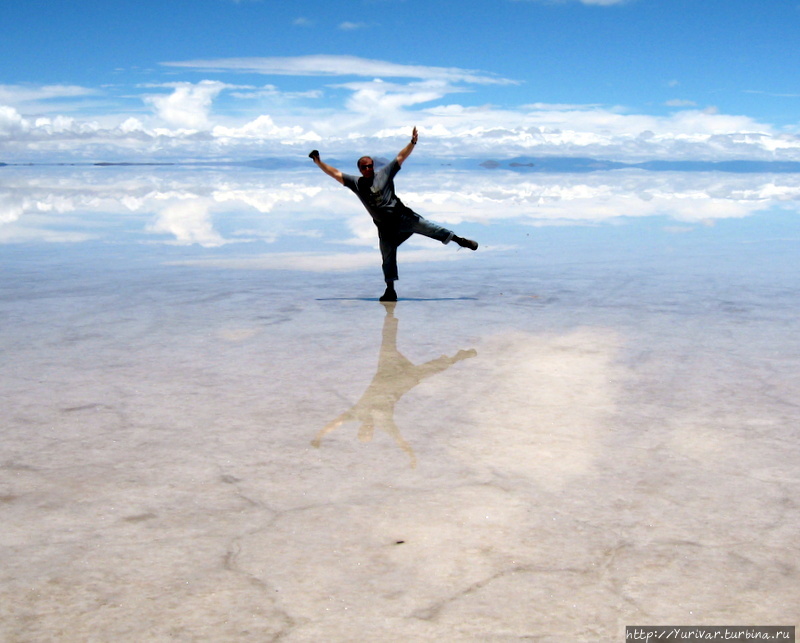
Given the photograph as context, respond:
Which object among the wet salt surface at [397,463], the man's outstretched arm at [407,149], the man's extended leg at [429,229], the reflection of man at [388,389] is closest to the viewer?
the wet salt surface at [397,463]

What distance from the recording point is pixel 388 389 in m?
5.52

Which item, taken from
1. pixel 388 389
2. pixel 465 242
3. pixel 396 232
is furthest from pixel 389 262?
pixel 388 389

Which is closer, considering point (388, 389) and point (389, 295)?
point (388, 389)

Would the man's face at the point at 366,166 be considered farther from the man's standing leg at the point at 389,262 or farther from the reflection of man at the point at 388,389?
the reflection of man at the point at 388,389

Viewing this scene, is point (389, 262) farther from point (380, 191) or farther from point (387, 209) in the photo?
point (380, 191)

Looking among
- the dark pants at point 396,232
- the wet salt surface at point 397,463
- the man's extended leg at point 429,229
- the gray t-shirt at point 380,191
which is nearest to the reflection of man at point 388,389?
the wet salt surface at point 397,463

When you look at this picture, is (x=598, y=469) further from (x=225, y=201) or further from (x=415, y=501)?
(x=225, y=201)

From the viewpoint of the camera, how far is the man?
8.72m

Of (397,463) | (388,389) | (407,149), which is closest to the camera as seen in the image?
(397,463)

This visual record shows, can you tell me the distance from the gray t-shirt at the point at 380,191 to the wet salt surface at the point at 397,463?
0.91 metres

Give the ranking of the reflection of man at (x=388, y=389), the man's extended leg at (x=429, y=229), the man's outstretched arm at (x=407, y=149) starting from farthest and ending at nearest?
the man's extended leg at (x=429, y=229)
the man's outstretched arm at (x=407, y=149)
the reflection of man at (x=388, y=389)

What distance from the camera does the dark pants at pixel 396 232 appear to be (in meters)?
9.05

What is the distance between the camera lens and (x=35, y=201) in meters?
25.3

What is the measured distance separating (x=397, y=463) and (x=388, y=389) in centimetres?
139
